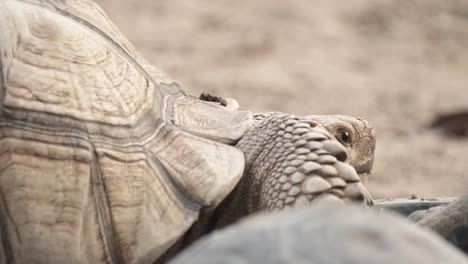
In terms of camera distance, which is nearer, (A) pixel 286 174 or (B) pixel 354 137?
(A) pixel 286 174

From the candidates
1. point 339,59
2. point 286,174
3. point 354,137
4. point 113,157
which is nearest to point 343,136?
point 354,137

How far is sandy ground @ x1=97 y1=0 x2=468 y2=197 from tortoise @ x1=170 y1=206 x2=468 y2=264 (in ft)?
14.5

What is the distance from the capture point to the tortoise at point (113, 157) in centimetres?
246

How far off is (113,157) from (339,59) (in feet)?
20.3

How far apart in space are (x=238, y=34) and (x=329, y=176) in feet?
20.5

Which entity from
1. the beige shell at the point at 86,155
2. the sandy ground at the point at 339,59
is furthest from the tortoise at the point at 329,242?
the sandy ground at the point at 339,59

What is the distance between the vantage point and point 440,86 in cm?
795

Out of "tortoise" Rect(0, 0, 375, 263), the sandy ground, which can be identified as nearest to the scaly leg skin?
"tortoise" Rect(0, 0, 375, 263)

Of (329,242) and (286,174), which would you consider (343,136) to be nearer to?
(286,174)

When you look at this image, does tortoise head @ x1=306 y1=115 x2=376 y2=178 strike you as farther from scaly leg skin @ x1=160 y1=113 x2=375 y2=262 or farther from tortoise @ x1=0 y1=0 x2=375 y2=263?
tortoise @ x1=0 y1=0 x2=375 y2=263

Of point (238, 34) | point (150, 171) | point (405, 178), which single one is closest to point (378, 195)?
point (405, 178)

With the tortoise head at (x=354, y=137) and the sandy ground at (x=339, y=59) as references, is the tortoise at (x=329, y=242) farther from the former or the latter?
the sandy ground at (x=339, y=59)

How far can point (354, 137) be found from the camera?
3076 millimetres

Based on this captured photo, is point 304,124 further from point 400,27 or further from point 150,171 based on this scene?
point 400,27
